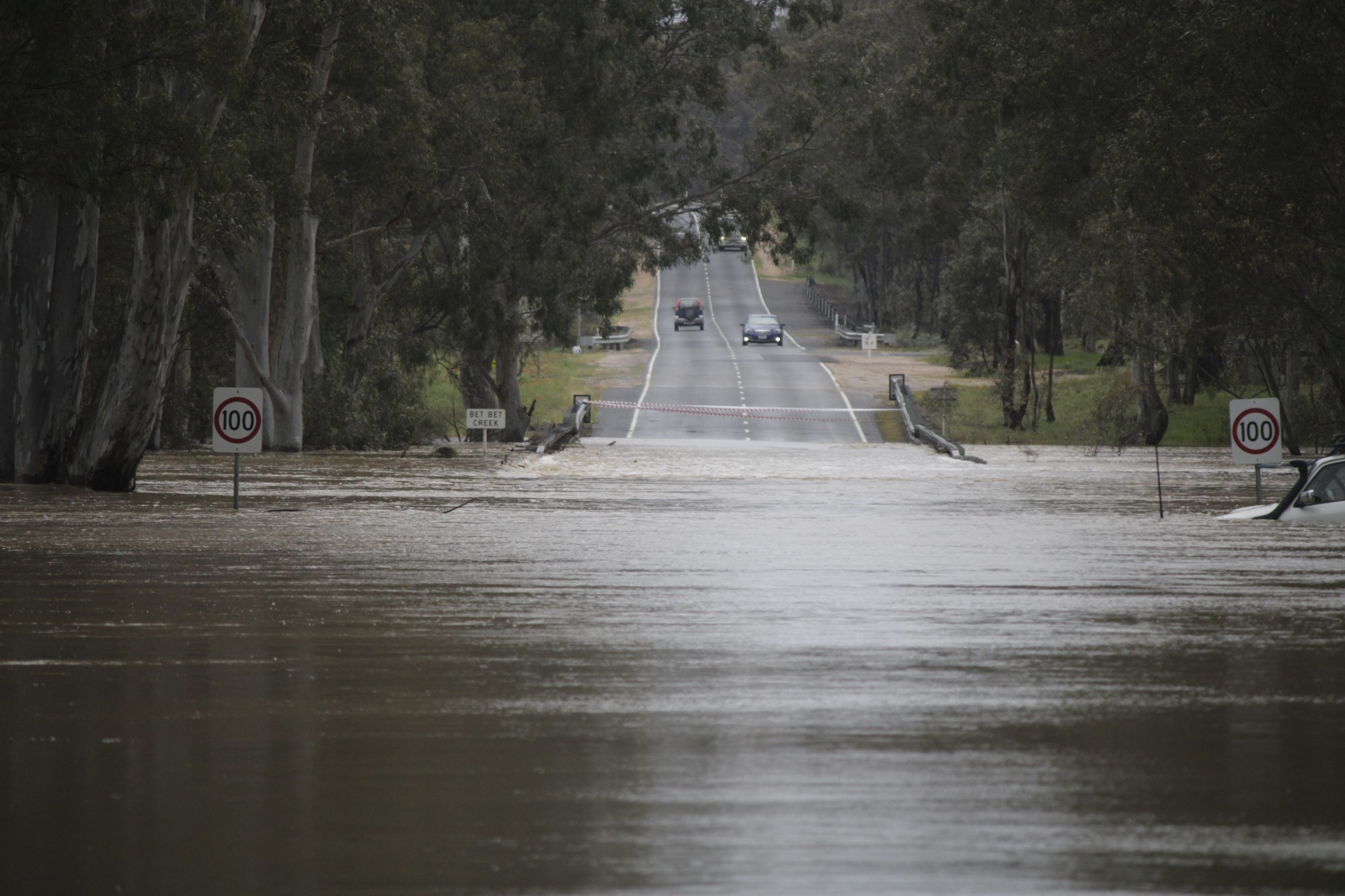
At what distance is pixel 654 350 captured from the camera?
274 ft

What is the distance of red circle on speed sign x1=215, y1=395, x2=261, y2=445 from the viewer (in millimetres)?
16359

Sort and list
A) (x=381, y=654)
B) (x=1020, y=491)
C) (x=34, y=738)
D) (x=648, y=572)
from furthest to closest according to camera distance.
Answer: (x=1020, y=491) < (x=648, y=572) < (x=381, y=654) < (x=34, y=738)

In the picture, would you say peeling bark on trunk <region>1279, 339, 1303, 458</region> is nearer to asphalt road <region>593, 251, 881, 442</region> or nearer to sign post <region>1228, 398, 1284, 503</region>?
asphalt road <region>593, 251, 881, 442</region>

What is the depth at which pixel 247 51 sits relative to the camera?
69.2 ft

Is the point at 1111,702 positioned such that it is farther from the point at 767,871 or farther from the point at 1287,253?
the point at 1287,253

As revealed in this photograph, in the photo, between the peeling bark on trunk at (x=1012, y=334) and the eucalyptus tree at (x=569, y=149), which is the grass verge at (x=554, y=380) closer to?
the eucalyptus tree at (x=569, y=149)

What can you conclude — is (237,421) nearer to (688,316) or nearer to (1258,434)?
(1258,434)

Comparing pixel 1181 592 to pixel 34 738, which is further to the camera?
pixel 1181 592

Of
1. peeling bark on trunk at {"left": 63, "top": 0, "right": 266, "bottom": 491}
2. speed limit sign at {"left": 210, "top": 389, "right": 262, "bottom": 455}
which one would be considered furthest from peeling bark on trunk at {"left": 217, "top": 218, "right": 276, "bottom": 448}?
speed limit sign at {"left": 210, "top": 389, "right": 262, "bottom": 455}

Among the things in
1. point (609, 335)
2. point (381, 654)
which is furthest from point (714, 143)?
point (381, 654)

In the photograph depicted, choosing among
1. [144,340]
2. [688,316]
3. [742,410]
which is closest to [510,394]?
[742,410]

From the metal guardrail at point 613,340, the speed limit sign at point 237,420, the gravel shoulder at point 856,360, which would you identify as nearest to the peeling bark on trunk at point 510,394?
the gravel shoulder at point 856,360

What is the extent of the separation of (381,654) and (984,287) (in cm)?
6172

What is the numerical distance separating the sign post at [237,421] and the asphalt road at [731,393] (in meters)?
31.3
